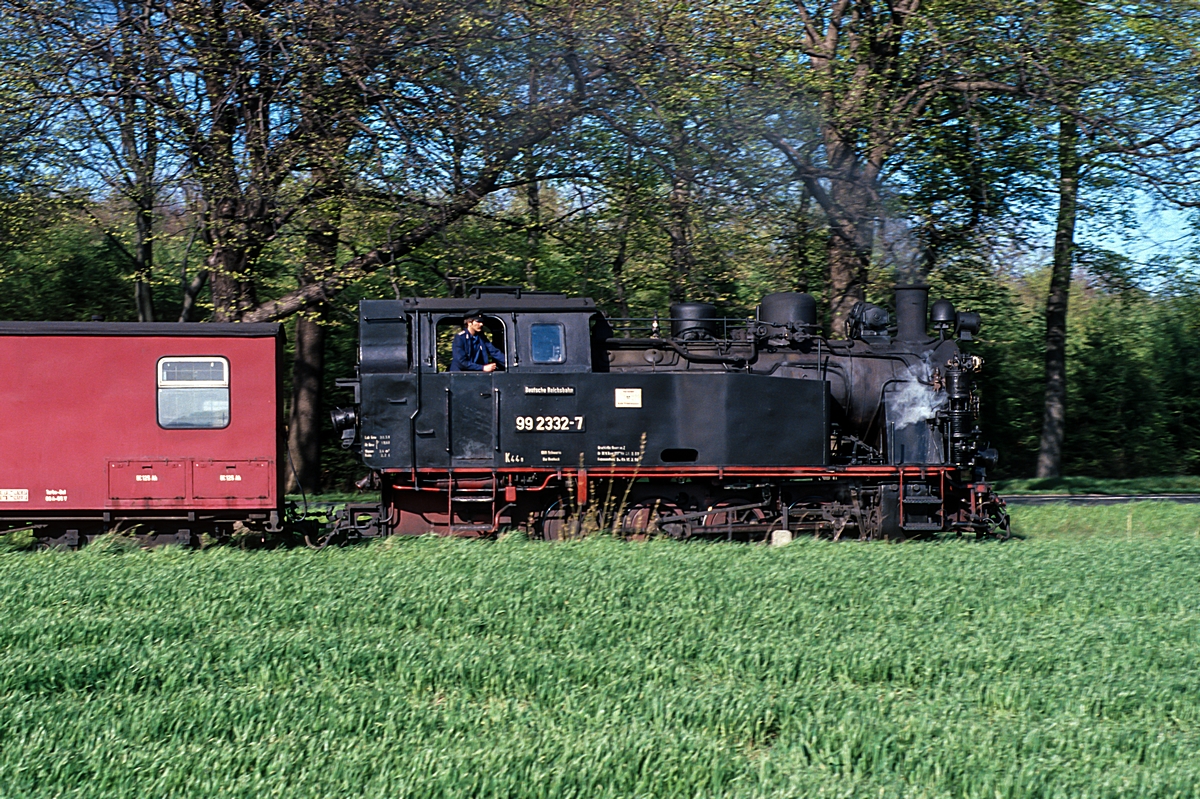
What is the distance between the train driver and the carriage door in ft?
0.57

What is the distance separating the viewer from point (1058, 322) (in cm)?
2431

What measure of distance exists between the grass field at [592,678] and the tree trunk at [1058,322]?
1456 centimetres

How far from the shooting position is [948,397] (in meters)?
13.5

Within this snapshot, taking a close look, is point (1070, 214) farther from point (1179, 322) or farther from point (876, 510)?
Result: point (876, 510)

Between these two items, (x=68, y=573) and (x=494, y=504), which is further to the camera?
(x=494, y=504)

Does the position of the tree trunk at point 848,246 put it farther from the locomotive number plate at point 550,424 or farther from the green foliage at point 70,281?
the green foliage at point 70,281

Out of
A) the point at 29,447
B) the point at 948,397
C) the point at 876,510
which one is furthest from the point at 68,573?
the point at 948,397

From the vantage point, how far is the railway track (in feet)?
61.2

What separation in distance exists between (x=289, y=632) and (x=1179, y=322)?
2835 cm

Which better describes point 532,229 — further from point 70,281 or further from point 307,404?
point 70,281

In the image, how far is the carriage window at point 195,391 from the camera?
11977 mm

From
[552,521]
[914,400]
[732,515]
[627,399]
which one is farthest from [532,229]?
[914,400]

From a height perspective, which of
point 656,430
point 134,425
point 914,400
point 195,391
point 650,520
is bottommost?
point 650,520

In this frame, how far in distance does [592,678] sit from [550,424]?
6.30 metres
